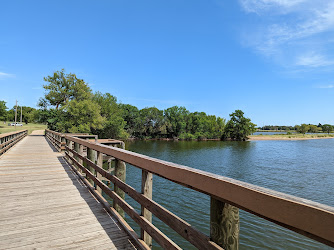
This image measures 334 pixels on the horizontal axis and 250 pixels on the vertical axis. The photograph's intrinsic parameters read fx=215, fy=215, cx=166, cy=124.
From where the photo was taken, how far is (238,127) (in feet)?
254

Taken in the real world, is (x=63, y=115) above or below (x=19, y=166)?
above

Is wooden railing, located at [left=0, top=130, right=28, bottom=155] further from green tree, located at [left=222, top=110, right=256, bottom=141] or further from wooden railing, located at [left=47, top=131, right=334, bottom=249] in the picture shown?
green tree, located at [left=222, top=110, right=256, bottom=141]

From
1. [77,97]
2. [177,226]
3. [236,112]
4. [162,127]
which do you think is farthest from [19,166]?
[236,112]

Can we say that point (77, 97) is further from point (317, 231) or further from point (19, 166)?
point (317, 231)

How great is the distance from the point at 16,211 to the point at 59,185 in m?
1.73

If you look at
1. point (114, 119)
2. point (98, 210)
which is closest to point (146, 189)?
point (98, 210)

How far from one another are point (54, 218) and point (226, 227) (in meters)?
3.14

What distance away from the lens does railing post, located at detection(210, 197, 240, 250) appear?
59.2 inches

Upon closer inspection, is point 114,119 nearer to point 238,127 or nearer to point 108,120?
point 108,120

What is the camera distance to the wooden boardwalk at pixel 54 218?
2752mm

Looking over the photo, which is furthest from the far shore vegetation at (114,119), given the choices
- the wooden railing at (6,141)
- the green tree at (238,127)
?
the wooden railing at (6,141)

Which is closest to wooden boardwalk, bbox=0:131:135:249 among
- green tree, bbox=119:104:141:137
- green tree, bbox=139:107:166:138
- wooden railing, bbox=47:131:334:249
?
wooden railing, bbox=47:131:334:249

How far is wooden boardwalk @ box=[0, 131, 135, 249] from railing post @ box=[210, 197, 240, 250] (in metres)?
1.54

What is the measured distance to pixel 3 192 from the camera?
4.88 m
